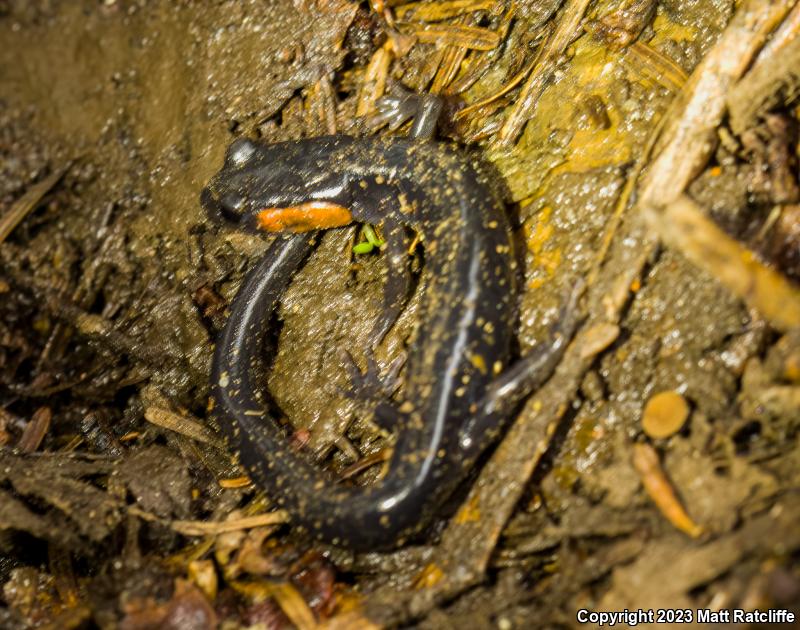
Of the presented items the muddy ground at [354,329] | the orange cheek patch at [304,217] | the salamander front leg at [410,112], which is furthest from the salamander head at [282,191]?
the salamander front leg at [410,112]

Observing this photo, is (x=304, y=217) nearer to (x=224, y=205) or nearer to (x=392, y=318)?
(x=224, y=205)

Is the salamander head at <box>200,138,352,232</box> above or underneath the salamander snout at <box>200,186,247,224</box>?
above

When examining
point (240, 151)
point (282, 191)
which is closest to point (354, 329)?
point (282, 191)
